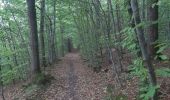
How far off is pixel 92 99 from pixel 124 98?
6.39ft

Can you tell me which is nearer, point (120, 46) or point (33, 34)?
point (33, 34)

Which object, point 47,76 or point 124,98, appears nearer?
point 124,98

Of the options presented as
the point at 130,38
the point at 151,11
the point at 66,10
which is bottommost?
the point at 130,38

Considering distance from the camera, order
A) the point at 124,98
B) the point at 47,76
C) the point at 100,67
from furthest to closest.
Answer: the point at 100,67 < the point at 47,76 < the point at 124,98

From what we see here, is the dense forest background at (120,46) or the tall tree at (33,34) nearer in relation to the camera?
the dense forest background at (120,46)

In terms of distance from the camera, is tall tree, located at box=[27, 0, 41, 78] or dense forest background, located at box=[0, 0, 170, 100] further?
tall tree, located at box=[27, 0, 41, 78]

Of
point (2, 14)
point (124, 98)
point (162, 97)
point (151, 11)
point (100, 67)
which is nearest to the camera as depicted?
point (162, 97)

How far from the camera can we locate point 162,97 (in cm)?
702

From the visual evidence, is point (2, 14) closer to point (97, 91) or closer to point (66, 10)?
point (66, 10)

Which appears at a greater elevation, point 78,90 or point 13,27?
point 13,27

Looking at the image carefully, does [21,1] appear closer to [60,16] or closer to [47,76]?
[60,16]

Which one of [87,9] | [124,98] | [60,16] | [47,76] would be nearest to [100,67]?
[47,76]

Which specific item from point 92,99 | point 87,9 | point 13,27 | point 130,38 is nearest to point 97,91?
point 92,99

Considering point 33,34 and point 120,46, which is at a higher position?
point 33,34
